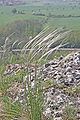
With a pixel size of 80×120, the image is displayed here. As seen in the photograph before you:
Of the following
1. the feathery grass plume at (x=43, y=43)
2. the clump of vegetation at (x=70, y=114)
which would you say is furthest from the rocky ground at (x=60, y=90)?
the feathery grass plume at (x=43, y=43)

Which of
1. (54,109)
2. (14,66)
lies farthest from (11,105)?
(14,66)

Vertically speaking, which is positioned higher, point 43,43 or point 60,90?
point 43,43

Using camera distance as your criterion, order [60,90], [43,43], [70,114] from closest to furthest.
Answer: [43,43] < [70,114] < [60,90]

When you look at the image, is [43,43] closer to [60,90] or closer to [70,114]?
[70,114]

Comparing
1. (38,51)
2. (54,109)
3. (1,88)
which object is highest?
(38,51)

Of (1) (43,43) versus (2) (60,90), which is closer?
(1) (43,43)

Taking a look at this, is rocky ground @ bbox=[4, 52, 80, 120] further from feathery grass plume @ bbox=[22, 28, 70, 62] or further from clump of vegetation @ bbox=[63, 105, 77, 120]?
feathery grass plume @ bbox=[22, 28, 70, 62]

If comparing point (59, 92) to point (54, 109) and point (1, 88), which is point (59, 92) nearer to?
point (54, 109)

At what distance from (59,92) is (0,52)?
83.0 inches

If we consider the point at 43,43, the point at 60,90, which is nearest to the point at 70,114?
the point at 43,43

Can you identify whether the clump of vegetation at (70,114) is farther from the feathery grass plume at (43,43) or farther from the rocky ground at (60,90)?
the feathery grass plume at (43,43)

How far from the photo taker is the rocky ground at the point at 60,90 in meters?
5.58

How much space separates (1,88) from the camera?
5.60 metres

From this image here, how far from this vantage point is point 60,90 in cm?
686
